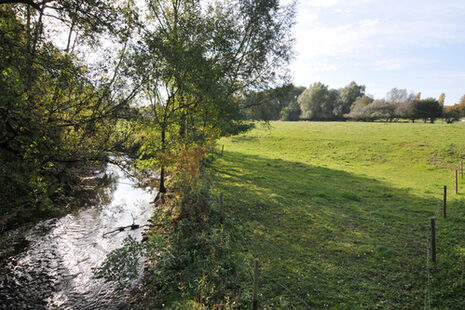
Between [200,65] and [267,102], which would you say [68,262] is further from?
[267,102]

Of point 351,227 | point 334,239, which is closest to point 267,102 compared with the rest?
point 351,227

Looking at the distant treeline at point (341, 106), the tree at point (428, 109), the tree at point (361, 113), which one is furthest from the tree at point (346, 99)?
the tree at point (428, 109)

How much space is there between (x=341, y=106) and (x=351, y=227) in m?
73.9

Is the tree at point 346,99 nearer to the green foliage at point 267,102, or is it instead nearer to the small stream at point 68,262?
the green foliage at point 267,102

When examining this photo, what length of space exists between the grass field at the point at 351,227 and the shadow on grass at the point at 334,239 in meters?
0.03

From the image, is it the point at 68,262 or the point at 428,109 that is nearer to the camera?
the point at 68,262

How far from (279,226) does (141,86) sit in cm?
940

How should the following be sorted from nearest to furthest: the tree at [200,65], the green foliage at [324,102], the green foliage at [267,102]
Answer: the tree at [200,65] → the green foliage at [267,102] → the green foliage at [324,102]

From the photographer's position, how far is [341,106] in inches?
3076

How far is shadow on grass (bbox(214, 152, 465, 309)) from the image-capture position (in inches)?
287

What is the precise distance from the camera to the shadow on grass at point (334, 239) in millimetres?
7281

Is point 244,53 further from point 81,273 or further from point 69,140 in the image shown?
point 81,273

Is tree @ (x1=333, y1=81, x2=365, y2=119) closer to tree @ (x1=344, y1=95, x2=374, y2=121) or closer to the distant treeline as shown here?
the distant treeline

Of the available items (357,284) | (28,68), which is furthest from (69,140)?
(357,284)
